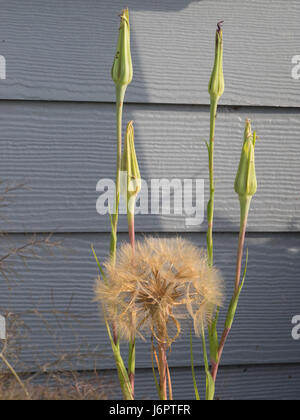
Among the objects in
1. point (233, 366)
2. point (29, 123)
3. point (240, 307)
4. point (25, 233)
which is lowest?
point (233, 366)

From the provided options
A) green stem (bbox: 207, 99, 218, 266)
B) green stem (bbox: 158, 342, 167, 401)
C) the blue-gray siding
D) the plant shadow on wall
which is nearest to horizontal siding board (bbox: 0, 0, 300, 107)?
the blue-gray siding

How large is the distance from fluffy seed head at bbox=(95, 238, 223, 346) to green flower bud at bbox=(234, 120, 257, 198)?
10 centimetres

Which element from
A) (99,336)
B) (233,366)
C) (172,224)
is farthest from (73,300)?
(233,366)

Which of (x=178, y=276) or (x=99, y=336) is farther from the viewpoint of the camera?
(x=99, y=336)

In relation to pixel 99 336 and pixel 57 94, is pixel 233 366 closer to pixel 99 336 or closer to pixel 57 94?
pixel 99 336

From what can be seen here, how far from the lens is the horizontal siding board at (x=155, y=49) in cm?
92

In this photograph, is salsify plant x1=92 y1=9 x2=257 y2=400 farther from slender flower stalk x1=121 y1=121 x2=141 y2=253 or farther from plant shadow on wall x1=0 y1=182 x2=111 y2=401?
plant shadow on wall x1=0 y1=182 x2=111 y2=401

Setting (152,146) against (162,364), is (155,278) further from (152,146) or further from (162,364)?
(152,146)

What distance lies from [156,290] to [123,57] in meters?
0.27

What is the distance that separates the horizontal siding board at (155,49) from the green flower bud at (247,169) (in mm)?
402

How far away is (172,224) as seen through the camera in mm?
979

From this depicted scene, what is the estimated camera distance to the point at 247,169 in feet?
1.96

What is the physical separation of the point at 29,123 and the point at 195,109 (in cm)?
30

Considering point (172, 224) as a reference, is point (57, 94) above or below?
above
